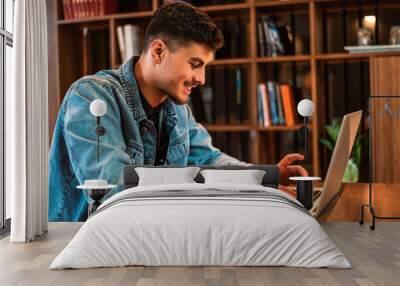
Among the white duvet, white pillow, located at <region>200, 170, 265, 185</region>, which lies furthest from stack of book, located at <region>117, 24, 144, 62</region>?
the white duvet

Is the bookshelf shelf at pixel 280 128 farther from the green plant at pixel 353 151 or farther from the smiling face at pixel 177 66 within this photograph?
the smiling face at pixel 177 66

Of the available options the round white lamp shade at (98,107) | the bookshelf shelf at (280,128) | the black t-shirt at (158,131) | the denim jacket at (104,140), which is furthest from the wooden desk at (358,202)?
the round white lamp shade at (98,107)

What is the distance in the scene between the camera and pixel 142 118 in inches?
176

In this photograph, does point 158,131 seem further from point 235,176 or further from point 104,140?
point 235,176

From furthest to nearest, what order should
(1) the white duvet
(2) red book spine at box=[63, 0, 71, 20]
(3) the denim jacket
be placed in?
(2) red book spine at box=[63, 0, 71, 20], (3) the denim jacket, (1) the white duvet

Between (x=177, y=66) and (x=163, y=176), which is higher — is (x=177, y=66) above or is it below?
above

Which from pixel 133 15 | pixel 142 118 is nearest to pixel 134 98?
pixel 142 118

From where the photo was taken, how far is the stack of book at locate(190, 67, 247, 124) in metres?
5.48

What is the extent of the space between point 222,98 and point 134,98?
1.24 metres

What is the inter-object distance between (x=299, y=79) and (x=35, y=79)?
2357mm

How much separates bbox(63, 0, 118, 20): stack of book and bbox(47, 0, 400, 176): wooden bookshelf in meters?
0.05

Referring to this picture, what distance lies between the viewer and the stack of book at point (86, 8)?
5496 millimetres

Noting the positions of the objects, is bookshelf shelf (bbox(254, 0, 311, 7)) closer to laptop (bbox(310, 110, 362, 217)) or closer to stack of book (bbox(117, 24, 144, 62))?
stack of book (bbox(117, 24, 144, 62))

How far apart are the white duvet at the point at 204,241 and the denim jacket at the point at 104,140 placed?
1.20 m
